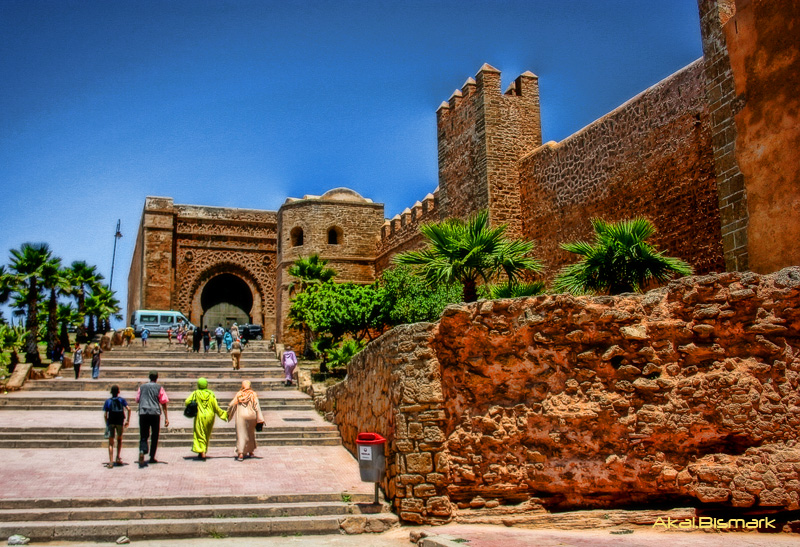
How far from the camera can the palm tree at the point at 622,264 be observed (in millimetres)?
11672

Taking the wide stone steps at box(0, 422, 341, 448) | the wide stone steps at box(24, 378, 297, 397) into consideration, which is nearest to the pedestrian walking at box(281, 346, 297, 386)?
the wide stone steps at box(24, 378, 297, 397)

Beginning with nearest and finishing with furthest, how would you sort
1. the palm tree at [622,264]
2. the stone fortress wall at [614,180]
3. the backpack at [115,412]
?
the backpack at [115,412]
the stone fortress wall at [614,180]
the palm tree at [622,264]

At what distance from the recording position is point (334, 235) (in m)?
31.0

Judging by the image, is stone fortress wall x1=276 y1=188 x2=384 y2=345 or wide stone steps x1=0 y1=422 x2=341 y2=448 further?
stone fortress wall x1=276 y1=188 x2=384 y2=345

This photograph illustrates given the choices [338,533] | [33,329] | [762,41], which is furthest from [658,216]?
[33,329]

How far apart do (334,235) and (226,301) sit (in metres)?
8.25

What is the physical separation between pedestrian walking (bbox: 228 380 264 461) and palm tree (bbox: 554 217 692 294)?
5505 millimetres

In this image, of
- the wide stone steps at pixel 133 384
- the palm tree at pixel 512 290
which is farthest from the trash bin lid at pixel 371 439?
the wide stone steps at pixel 133 384

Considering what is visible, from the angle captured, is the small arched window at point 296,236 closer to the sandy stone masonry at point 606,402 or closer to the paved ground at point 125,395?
the paved ground at point 125,395

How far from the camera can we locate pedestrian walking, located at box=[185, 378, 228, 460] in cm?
994

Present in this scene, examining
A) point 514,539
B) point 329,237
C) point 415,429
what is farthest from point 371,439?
point 329,237

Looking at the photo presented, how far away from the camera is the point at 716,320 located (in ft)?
21.9

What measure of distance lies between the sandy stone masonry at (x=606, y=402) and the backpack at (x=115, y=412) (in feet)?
12.9

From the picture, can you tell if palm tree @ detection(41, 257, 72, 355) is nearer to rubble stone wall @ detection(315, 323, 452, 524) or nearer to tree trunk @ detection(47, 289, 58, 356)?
tree trunk @ detection(47, 289, 58, 356)
